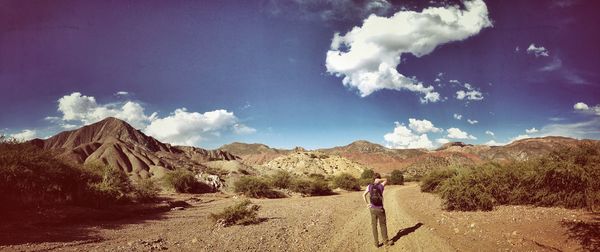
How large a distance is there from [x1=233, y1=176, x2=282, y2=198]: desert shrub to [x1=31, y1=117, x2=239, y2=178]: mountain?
27399 millimetres

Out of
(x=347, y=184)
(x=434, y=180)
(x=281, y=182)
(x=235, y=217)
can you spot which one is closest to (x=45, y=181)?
(x=235, y=217)

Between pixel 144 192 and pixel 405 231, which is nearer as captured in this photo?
pixel 405 231

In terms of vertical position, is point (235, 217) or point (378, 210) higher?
point (378, 210)

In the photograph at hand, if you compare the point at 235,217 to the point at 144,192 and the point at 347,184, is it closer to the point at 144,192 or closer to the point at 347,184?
the point at 144,192

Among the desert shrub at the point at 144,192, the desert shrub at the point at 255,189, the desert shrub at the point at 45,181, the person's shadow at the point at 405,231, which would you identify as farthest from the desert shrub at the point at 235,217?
the desert shrub at the point at 255,189

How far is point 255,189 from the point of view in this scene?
30.2m

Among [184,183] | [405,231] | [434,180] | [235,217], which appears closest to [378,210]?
[405,231]

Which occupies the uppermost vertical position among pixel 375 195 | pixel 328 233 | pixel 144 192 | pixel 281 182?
pixel 144 192

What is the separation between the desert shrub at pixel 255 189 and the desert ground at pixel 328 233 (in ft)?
48.3

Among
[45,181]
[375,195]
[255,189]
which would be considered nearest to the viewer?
[375,195]

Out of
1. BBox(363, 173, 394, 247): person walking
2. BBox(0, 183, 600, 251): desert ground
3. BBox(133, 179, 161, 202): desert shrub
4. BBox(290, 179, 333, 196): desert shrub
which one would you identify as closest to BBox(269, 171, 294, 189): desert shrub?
BBox(290, 179, 333, 196): desert shrub

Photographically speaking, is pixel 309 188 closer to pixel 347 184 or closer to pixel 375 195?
pixel 347 184

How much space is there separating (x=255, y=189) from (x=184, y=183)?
7852 mm

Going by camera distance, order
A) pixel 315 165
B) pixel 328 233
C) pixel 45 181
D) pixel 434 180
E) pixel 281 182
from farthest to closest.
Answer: pixel 315 165 < pixel 281 182 < pixel 434 180 < pixel 45 181 < pixel 328 233
